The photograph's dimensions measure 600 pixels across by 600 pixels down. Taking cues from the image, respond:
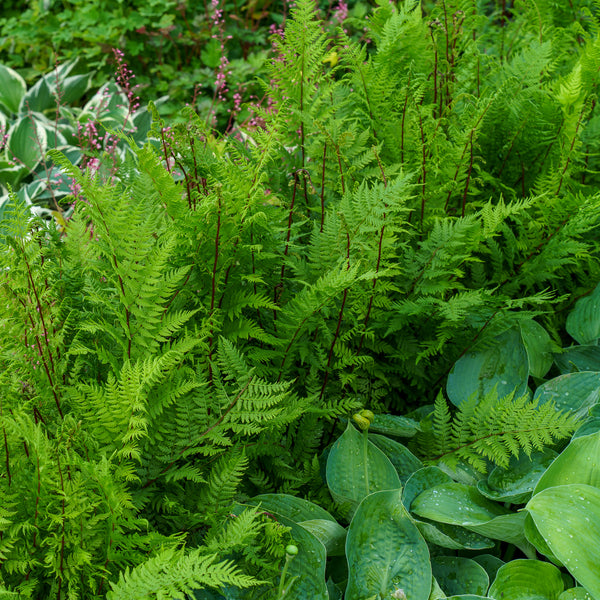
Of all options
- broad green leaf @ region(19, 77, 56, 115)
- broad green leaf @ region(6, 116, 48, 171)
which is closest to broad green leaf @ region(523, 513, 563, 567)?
broad green leaf @ region(6, 116, 48, 171)

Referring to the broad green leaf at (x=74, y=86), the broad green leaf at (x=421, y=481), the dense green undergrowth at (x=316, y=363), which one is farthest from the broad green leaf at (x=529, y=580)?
the broad green leaf at (x=74, y=86)

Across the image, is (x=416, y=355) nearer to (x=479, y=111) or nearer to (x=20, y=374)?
(x=479, y=111)

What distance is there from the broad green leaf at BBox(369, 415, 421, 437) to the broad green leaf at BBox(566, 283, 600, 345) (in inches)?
20.7

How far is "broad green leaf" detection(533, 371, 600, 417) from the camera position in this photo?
57.8 inches

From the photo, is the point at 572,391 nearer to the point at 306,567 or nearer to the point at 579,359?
the point at 579,359

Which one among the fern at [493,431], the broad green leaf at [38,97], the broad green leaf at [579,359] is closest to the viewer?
the fern at [493,431]

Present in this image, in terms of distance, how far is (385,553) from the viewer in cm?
124

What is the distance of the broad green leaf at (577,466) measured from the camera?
125cm

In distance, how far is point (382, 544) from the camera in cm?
125

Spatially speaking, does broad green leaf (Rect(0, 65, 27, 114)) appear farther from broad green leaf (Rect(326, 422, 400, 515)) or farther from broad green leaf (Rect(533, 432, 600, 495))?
broad green leaf (Rect(533, 432, 600, 495))

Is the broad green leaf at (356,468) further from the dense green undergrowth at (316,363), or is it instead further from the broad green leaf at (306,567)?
the broad green leaf at (306,567)

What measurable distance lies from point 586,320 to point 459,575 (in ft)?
2.52

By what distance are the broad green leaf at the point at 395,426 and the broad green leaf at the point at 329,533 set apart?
0.27 meters

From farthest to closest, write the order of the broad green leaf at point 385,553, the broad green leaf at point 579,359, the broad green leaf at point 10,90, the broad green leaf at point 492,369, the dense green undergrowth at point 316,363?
1. the broad green leaf at point 10,90
2. the broad green leaf at point 579,359
3. the broad green leaf at point 492,369
4. the broad green leaf at point 385,553
5. the dense green undergrowth at point 316,363
